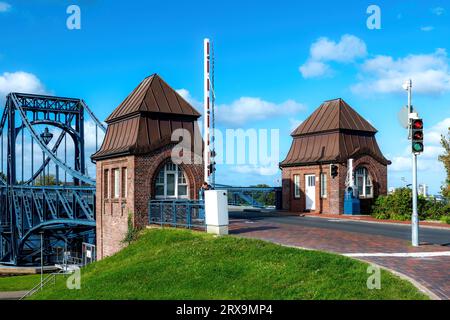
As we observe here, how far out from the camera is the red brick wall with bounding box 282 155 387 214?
102 feet

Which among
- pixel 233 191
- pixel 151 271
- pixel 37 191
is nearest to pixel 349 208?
pixel 233 191

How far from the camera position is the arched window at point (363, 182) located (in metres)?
32.0

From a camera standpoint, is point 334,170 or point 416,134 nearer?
point 416,134

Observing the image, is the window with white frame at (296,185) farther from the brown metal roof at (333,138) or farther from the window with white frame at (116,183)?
the window with white frame at (116,183)

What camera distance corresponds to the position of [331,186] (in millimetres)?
31422

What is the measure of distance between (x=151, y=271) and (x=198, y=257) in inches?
50.5

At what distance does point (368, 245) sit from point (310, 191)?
1685 centimetres

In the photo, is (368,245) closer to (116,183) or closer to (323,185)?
(116,183)

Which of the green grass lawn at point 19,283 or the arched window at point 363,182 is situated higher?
the arched window at point 363,182

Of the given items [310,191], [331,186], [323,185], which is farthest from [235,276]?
[310,191]

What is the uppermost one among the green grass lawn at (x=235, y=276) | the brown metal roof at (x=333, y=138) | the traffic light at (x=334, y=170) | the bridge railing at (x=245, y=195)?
the brown metal roof at (x=333, y=138)

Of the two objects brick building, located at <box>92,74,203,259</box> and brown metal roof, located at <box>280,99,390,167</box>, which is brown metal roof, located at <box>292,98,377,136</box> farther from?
brick building, located at <box>92,74,203,259</box>

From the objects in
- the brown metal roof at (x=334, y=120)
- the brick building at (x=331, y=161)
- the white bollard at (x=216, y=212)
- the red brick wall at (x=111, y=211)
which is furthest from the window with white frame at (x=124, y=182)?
the brown metal roof at (x=334, y=120)
